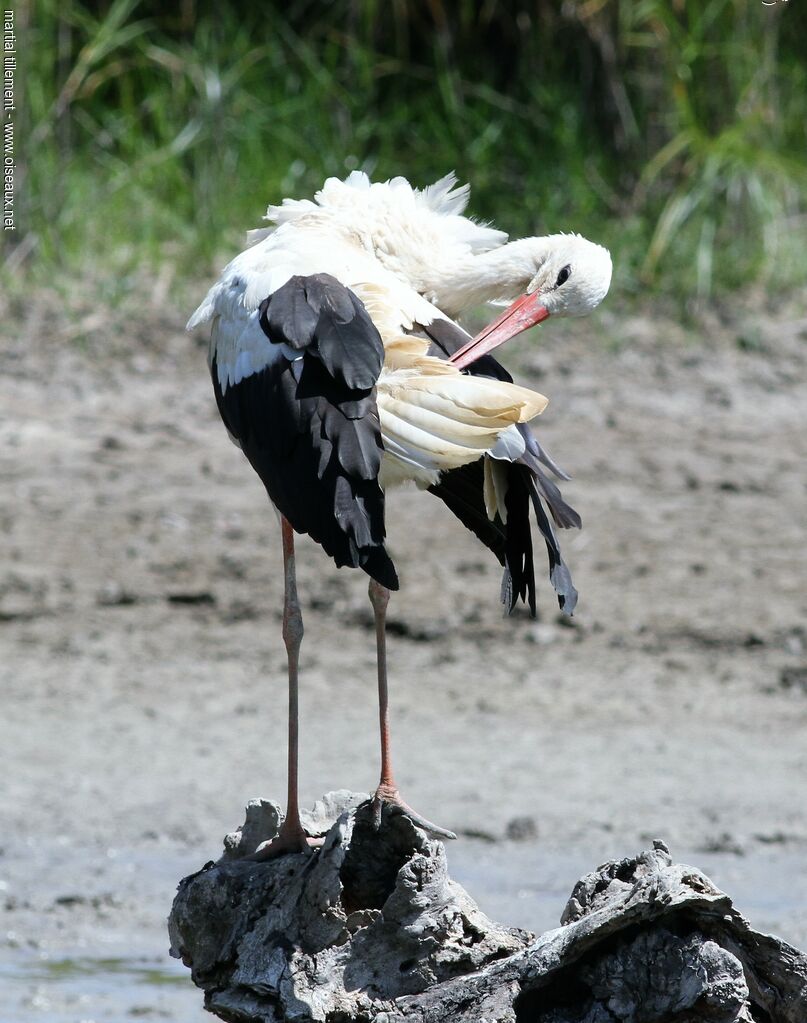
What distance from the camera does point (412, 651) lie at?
6961 millimetres

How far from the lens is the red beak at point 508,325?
4.07 m

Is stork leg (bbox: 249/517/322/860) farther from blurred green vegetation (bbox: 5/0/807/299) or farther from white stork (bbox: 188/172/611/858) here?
blurred green vegetation (bbox: 5/0/807/299)

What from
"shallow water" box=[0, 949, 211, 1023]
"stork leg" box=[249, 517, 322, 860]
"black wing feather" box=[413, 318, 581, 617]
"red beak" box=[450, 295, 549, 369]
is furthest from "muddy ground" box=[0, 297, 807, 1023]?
"red beak" box=[450, 295, 549, 369]

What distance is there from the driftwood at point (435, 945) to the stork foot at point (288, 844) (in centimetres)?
4

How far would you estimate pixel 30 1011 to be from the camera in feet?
15.7

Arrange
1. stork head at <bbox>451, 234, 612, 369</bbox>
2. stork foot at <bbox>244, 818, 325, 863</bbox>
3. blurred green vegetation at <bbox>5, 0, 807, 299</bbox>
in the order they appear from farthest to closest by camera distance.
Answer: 1. blurred green vegetation at <bbox>5, 0, 807, 299</bbox>
2. stork head at <bbox>451, 234, 612, 369</bbox>
3. stork foot at <bbox>244, 818, 325, 863</bbox>

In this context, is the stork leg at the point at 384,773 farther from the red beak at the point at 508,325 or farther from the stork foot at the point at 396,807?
the red beak at the point at 508,325

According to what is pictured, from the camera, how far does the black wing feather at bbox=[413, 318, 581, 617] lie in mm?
3812

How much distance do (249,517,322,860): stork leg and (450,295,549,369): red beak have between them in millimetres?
588

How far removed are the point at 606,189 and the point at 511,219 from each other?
21.2 inches

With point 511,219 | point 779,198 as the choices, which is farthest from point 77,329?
point 779,198

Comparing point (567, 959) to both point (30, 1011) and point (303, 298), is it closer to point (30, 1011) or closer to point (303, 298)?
point (303, 298)

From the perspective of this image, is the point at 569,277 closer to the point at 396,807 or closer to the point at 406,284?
the point at 406,284

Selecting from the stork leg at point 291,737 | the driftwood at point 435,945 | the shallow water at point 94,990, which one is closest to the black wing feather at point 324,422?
the stork leg at point 291,737
